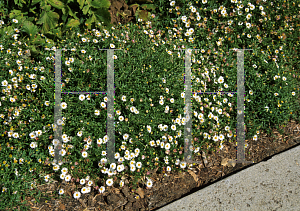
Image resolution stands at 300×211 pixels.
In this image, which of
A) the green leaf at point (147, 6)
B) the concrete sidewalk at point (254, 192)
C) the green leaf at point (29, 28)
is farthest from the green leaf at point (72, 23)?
the concrete sidewalk at point (254, 192)

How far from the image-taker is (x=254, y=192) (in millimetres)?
2678

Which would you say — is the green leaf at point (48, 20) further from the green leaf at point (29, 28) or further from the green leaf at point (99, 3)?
the green leaf at point (99, 3)

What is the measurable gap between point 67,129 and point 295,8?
4250mm

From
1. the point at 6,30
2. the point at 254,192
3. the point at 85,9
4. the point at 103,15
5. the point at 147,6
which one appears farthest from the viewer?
the point at 147,6

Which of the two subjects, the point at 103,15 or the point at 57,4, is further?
the point at 103,15

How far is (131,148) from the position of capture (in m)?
2.83

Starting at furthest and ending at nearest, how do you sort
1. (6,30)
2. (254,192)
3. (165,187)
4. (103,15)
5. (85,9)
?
(103,15)
(85,9)
(6,30)
(165,187)
(254,192)

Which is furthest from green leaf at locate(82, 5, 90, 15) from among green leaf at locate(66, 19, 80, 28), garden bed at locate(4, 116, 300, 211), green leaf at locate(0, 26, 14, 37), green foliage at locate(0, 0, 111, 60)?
garden bed at locate(4, 116, 300, 211)

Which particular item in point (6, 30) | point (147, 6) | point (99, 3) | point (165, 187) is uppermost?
point (147, 6)

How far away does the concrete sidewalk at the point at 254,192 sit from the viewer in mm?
2551

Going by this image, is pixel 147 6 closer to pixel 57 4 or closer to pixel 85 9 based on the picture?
pixel 85 9

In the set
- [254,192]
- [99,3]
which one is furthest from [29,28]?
[254,192]

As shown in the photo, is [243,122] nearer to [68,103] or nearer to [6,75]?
[68,103]

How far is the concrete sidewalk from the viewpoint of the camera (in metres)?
2.55
